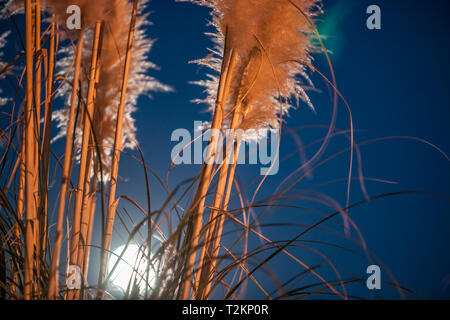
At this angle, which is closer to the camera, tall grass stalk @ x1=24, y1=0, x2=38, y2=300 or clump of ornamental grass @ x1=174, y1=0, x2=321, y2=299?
tall grass stalk @ x1=24, y1=0, x2=38, y2=300

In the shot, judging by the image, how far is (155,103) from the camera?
422 cm

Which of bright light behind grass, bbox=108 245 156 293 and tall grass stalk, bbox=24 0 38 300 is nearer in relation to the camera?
tall grass stalk, bbox=24 0 38 300

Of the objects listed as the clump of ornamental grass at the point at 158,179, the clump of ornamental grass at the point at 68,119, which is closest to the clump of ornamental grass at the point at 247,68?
the clump of ornamental grass at the point at 158,179

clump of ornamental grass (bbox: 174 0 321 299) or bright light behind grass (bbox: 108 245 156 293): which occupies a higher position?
clump of ornamental grass (bbox: 174 0 321 299)

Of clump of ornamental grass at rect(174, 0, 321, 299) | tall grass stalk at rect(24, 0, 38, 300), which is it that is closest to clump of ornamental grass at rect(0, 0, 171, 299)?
tall grass stalk at rect(24, 0, 38, 300)

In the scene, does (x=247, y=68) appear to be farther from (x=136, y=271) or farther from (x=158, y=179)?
(x=136, y=271)

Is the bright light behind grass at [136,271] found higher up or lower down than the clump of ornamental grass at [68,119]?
lower down

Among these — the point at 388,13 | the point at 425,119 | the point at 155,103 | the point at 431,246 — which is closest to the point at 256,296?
the point at 431,246

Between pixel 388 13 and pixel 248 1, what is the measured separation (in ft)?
15.8

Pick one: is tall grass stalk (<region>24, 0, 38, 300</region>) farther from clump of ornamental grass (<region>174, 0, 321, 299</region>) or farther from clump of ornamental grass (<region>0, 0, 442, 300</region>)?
clump of ornamental grass (<region>174, 0, 321, 299</region>)

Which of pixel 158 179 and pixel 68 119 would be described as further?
pixel 68 119

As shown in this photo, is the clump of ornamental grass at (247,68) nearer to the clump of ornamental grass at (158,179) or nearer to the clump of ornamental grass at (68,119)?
the clump of ornamental grass at (158,179)

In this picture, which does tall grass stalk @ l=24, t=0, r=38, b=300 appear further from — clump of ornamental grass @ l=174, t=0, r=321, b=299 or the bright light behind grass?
clump of ornamental grass @ l=174, t=0, r=321, b=299

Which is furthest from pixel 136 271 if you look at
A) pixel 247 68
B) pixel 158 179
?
pixel 247 68
